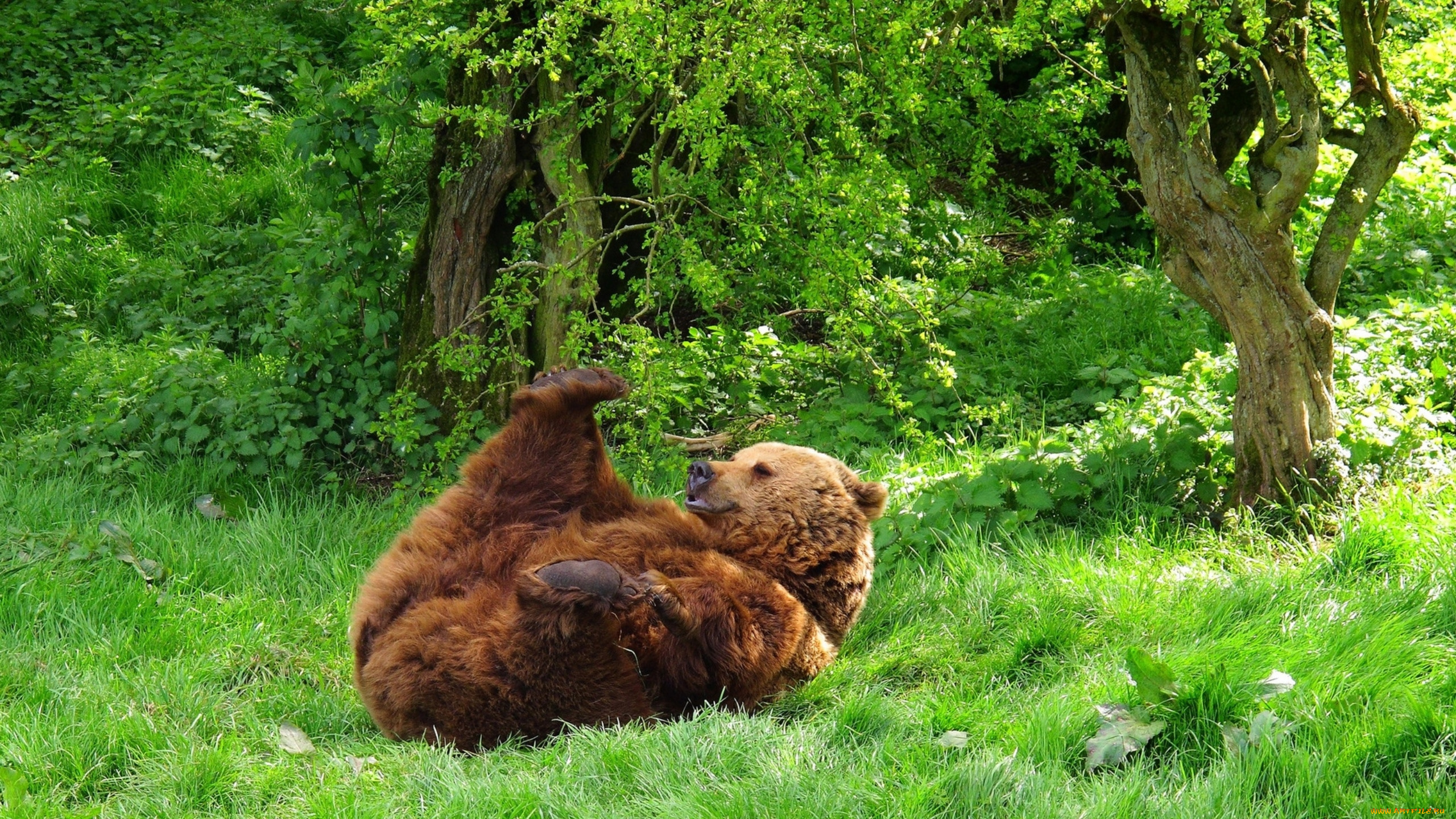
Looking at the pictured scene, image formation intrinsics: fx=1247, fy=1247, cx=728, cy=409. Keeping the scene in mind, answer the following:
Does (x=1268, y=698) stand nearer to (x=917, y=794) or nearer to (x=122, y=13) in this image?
(x=917, y=794)

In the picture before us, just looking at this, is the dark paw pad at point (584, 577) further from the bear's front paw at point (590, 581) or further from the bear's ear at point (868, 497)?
the bear's ear at point (868, 497)

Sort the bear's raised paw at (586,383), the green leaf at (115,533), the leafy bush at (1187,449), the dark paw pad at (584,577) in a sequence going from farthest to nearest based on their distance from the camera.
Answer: the green leaf at (115,533)
the leafy bush at (1187,449)
the bear's raised paw at (586,383)
the dark paw pad at (584,577)

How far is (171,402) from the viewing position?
21.5 feet

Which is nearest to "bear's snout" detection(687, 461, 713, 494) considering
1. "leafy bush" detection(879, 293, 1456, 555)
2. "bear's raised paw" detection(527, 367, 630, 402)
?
"bear's raised paw" detection(527, 367, 630, 402)

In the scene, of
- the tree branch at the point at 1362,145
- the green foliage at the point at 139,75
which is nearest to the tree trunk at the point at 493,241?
the tree branch at the point at 1362,145

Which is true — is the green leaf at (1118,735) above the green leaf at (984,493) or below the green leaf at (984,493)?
below

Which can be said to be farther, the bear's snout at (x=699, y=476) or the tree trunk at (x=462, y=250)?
the tree trunk at (x=462, y=250)

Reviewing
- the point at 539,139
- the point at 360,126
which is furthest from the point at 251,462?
the point at 539,139

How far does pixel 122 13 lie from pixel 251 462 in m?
6.41

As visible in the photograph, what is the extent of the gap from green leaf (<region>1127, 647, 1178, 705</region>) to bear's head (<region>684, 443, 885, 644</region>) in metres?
1.12

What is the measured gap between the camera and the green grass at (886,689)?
3244 mm

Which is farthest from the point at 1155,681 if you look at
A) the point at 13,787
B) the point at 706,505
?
the point at 13,787

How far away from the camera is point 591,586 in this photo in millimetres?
3756

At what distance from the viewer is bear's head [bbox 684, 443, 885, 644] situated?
428 centimetres
